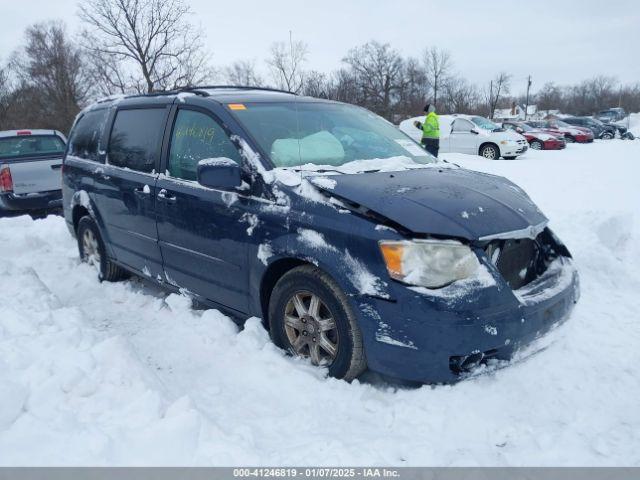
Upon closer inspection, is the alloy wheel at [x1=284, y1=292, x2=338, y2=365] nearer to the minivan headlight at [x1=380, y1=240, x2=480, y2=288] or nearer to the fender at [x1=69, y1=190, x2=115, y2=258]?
the minivan headlight at [x1=380, y1=240, x2=480, y2=288]

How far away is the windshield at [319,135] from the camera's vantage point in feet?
11.0

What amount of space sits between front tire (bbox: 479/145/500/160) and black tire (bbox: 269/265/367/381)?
15902mm

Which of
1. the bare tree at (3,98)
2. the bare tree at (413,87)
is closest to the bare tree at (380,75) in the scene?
the bare tree at (413,87)

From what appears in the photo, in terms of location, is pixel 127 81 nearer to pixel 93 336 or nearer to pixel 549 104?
pixel 93 336

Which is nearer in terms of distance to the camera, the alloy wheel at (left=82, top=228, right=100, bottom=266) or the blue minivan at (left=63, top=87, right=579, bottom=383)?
the blue minivan at (left=63, top=87, right=579, bottom=383)

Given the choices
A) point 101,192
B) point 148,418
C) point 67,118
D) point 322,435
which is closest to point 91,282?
point 101,192

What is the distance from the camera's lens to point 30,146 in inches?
333

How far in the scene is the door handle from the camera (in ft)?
12.3

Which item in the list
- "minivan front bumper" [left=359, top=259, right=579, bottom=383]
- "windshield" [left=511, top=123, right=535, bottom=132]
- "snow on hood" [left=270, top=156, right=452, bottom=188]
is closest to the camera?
"minivan front bumper" [left=359, top=259, right=579, bottom=383]

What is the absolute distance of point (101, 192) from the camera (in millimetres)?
4715

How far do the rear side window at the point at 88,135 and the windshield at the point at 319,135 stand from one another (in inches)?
85.3

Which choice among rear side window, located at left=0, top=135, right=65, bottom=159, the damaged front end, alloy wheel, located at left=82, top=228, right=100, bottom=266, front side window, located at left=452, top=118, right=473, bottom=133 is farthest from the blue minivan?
front side window, located at left=452, top=118, right=473, bottom=133

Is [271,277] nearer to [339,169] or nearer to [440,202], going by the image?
[339,169]

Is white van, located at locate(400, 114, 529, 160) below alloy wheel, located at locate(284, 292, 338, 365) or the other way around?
the other way around
